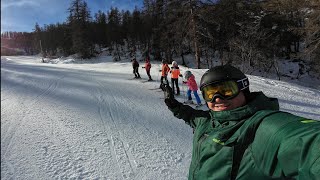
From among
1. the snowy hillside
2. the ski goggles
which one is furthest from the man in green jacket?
the snowy hillside

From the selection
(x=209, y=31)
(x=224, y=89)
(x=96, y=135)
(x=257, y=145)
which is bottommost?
(x=96, y=135)

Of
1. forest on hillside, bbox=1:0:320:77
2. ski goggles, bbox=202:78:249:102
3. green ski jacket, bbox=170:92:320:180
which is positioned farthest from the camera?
forest on hillside, bbox=1:0:320:77

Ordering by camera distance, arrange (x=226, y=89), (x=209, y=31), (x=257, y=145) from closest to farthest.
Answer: (x=257, y=145)
(x=226, y=89)
(x=209, y=31)

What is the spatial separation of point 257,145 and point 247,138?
0.08 m

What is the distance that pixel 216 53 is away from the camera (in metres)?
40.3

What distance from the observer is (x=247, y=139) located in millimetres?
1352

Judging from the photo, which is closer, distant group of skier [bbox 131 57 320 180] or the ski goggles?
distant group of skier [bbox 131 57 320 180]

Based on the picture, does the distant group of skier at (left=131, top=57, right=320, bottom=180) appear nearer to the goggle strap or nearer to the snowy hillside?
the goggle strap

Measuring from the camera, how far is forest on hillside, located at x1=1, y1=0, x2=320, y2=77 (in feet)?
71.0

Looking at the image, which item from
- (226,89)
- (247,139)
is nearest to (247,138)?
(247,139)

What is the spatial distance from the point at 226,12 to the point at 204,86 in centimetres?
3205

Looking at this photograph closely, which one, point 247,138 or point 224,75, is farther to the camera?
point 224,75

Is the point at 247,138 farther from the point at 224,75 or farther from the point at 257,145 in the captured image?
the point at 224,75

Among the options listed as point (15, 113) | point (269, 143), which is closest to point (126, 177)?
point (269, 143)
